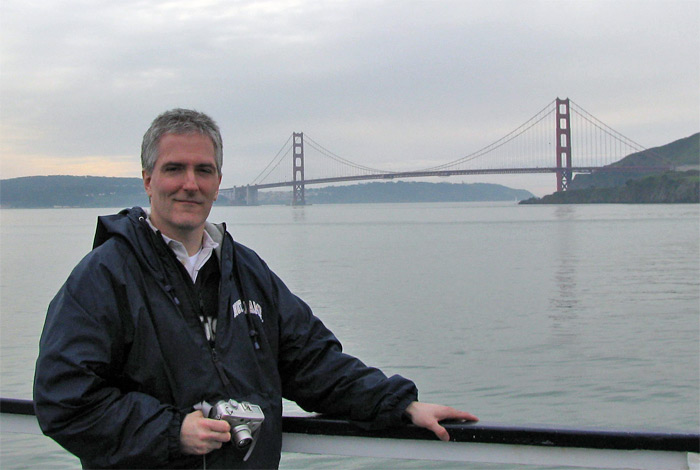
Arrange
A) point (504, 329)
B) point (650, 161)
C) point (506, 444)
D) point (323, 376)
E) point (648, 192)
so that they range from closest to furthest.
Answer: point (506, 444), point (323, 376), point (504, 329), point (648, 192), point (650, 161)

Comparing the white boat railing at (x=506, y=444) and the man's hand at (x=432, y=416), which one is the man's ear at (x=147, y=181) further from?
the man's hand at (x=432, y=416)

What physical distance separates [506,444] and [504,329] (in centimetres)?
744

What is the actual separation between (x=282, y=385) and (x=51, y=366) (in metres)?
0.48

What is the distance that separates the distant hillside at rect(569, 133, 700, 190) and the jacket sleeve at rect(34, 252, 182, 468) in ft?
216

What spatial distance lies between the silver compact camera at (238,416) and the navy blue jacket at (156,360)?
0.03 m

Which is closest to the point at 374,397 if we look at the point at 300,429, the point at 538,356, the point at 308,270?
the point at 300,429

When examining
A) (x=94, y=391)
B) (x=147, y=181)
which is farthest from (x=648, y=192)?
(x=94, y=391)

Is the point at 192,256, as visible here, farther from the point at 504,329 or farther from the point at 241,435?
the point at 504,329

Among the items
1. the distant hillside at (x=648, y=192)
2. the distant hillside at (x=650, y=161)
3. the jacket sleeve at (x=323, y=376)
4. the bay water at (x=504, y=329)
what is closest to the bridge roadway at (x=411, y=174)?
the distant hillside at (x=648, y=192)

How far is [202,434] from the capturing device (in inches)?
46.3

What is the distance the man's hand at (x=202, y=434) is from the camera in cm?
118

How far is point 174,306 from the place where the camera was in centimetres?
124

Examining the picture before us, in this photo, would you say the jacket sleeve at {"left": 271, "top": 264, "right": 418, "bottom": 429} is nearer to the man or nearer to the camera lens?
the man

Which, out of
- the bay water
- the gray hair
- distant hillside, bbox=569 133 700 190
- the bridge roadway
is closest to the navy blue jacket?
the gray hair
